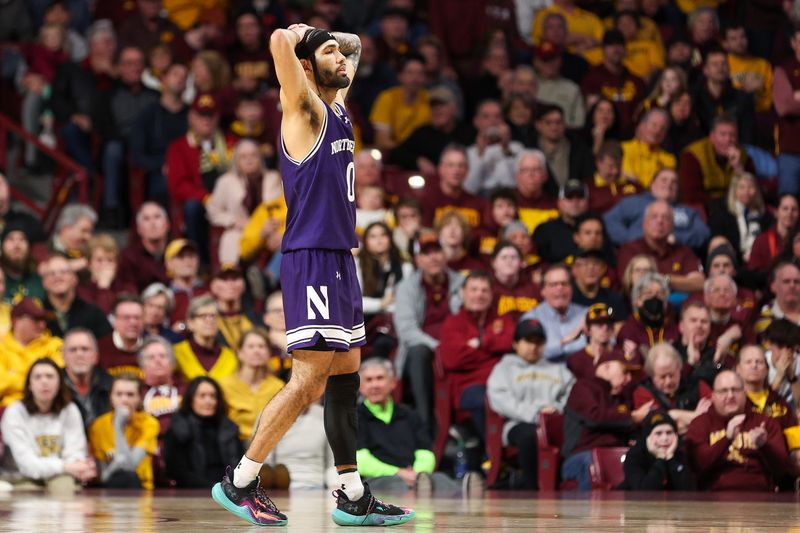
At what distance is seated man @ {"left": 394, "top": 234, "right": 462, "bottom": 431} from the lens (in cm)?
1104

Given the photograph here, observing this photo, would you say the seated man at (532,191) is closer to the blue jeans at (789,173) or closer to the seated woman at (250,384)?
the blue jeans at (789,173)

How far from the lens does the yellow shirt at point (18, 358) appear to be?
10.9 meters

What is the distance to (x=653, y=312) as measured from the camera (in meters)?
11.1

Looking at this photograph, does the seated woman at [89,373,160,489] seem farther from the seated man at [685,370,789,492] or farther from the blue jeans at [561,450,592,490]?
the seated man at [685,370,789,492]

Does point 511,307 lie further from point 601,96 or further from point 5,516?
point 5,516

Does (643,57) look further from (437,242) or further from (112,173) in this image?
(112,173)

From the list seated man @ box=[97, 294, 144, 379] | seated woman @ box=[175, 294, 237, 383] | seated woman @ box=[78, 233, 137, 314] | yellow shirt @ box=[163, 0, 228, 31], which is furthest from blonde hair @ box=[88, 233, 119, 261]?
yellow shirt @ box=[163, 0, 228, 31]

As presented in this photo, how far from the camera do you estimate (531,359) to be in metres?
10.8

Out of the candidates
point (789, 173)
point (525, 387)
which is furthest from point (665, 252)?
point (525, 387)

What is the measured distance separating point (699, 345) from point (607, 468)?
145cm

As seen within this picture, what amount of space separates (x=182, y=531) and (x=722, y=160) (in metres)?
8.91

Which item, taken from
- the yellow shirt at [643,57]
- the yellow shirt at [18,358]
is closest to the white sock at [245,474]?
the yellow shirt at [18,358]

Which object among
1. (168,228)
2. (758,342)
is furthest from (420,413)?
(168,228)

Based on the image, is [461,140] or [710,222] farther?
[461,140]
